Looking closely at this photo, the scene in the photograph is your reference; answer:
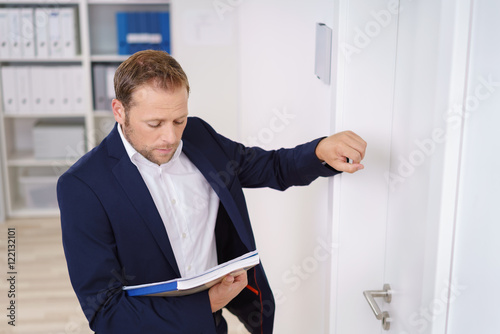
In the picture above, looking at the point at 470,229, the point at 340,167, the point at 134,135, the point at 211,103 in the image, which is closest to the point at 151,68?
the point at 134,135

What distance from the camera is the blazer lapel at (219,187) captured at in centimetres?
159

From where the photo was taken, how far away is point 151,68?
1.42 meters

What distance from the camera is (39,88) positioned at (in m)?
4.10

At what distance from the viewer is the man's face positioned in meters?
1.40

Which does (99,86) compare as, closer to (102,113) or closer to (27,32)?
(102,113)

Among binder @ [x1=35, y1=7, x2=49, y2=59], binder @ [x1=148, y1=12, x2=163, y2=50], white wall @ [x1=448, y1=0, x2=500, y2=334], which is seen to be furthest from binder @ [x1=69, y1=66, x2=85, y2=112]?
white wall @ [x1=448, y1=0, x2=500, y2=334]

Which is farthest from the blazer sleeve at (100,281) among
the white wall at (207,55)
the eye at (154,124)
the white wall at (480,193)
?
the white wall at (207,55)

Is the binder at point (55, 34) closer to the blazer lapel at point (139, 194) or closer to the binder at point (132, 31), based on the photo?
the binder at point (132, 31)

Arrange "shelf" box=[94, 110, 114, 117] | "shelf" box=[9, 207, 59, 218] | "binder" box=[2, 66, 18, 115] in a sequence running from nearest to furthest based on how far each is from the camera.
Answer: "binder" box=[2, 66, 18, 115]
"shelf" box=[94, 110, 114, 117]
"shelf" box=[9, 207, 59, 218]

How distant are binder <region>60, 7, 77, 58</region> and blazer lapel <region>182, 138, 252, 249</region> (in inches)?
111

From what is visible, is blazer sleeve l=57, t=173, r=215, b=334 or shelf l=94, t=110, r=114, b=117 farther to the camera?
shelf l=94, t=110, r=114, b=117

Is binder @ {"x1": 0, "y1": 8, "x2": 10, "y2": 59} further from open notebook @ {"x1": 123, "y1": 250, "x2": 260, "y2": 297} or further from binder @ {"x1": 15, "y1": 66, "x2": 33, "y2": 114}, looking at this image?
open notebook @ {"x1": 123, "y1": 250, "x2": 260, "y2": 297}

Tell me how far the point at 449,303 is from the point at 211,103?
8.61 ft

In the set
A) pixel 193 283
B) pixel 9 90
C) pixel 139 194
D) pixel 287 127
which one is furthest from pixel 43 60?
pixel 193 283
